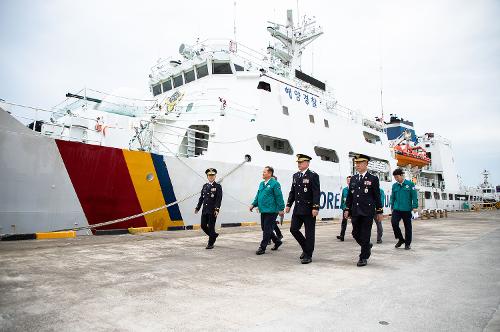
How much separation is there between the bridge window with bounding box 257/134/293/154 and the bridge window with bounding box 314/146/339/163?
2.45m

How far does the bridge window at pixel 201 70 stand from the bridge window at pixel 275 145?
10.7ft

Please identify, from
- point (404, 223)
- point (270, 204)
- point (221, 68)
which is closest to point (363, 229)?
point (270, 204)

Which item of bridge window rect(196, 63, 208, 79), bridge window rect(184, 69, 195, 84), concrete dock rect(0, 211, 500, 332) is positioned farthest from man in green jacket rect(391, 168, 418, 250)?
bridge window rect(184, 69, 195, 84)

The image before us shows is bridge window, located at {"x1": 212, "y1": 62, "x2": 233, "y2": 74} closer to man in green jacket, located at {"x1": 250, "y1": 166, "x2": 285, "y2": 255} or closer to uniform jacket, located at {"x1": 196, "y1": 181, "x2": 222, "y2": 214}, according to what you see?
uniform jacket, located at {"x1": 196, "y1": 181, "x2": 222, "y2": 214}

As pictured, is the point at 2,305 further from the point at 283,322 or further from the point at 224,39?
the point at 224,39

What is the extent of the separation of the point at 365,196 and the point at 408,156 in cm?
1909

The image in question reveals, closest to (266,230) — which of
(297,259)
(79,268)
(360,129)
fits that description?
(297,259)

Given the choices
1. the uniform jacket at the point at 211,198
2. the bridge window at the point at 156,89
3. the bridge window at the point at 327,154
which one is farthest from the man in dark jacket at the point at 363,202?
the bridge window at the point at 156,89

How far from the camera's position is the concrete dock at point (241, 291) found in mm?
1972

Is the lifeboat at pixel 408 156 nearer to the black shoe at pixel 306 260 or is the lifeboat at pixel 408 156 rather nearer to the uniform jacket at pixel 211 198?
the uniform jacket at pixel 211 198

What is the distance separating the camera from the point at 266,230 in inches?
193

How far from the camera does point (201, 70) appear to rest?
1195 cm

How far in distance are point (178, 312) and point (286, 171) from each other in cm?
889

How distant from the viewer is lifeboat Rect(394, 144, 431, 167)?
20.6 meters
